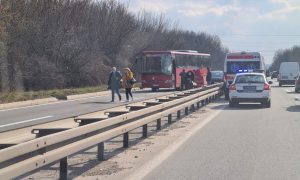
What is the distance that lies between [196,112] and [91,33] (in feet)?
104

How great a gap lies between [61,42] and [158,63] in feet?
24.5

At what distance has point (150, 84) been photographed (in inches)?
1620

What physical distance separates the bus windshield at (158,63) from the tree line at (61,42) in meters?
5.29

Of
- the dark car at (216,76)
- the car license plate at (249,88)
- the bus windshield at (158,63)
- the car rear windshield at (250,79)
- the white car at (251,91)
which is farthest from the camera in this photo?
the dark car at (216,76)

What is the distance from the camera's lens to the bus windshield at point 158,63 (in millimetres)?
40531

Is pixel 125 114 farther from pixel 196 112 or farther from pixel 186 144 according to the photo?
pixel 196 112

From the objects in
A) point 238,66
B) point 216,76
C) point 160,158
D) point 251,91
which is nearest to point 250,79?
point 251,91

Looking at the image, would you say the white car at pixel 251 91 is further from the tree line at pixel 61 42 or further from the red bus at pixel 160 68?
the red bus at pixel 160 68

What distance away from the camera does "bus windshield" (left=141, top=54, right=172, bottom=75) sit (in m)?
40.5

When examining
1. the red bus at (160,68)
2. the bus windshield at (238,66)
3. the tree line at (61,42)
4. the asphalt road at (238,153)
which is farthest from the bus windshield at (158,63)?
the asphalt road at (238,153)

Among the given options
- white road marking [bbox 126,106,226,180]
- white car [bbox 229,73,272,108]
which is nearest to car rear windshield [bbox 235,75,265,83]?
white car [bbox 229,73,272,108]

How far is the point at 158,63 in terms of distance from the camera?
40.7 m

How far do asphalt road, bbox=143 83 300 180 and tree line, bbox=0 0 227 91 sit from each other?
16301 millimetres

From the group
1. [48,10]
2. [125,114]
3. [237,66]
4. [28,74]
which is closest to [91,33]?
[48,10]
